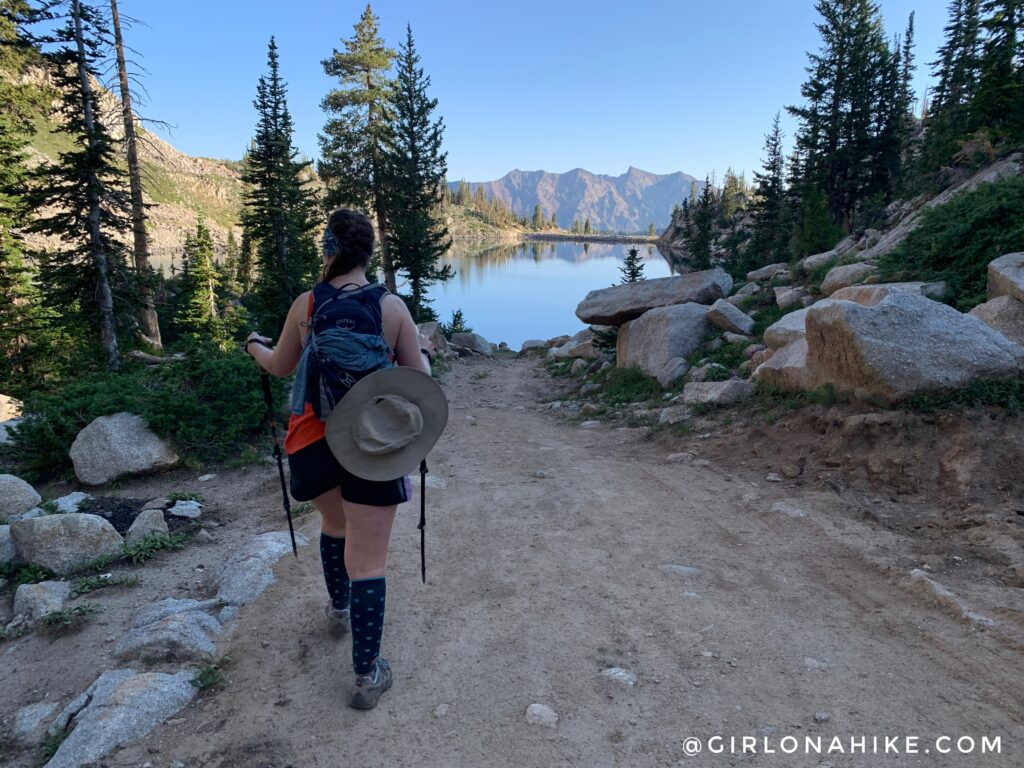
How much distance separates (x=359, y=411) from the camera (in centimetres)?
263

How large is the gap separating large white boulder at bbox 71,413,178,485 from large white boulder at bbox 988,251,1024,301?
1030 centimetres

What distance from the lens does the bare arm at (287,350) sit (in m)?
2.88

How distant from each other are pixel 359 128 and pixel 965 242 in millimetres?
24134

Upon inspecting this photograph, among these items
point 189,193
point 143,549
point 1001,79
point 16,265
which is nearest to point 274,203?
point 16,265

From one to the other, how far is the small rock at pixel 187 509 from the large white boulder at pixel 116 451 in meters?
1.39

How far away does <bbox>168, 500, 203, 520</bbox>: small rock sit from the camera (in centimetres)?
580

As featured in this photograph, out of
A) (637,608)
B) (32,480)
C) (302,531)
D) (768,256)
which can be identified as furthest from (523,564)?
(768,256)

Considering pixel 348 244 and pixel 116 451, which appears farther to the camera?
pixel 116 451

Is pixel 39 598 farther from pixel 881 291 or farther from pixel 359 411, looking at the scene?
pixel 881 291

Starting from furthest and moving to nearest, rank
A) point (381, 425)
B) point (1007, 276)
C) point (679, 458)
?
point (679, 458)
point (1007, 276)
point (381, 425)

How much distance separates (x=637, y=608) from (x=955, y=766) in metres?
1.70

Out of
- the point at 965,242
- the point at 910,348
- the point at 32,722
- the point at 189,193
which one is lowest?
the point at 32,722

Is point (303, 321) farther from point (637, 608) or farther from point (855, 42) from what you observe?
point (855, 42)

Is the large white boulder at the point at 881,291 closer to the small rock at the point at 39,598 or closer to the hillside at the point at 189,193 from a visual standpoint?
the small rock at the point at 39,598
